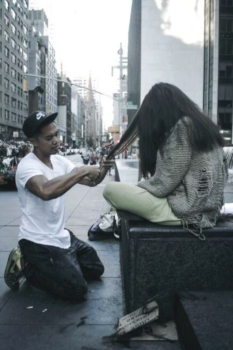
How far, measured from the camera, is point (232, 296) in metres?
2.40

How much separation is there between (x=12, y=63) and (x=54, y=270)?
A: 83044 mm

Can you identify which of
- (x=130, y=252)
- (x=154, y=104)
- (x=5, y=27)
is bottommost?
(x=130, y=252)

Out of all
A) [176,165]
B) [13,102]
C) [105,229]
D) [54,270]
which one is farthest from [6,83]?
[176,165]

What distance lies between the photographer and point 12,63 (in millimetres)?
79250

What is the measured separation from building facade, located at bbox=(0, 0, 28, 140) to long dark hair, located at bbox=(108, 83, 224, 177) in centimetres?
6610

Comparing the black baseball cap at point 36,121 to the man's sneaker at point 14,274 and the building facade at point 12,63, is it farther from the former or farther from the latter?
the building facade at point 12,63

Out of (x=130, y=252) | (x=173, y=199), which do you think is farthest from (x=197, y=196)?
(x=130, y=252)

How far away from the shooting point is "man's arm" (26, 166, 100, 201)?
114 inches

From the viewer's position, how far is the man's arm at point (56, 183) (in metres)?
2.89

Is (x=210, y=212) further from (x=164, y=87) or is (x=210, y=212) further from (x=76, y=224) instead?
(x=76, y=224)

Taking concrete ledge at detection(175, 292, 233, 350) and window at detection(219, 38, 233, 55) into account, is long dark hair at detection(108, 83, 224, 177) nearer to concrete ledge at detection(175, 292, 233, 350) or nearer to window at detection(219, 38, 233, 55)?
concrete ledge at detection(175, 292, 233, 350)

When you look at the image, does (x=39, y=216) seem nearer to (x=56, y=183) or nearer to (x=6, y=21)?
(x=56, y=183)

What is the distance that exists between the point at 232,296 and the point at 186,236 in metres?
0.48

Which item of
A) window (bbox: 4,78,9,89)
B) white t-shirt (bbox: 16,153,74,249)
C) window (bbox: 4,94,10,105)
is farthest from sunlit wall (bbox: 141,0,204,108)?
white t-shirt (bbox: 16,153,74,249)
